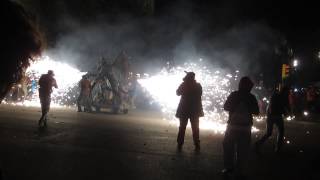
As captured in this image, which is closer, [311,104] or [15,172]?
[15,172]

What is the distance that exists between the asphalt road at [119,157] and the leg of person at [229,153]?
25 centimetres

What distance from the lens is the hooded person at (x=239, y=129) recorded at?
8.73 meters

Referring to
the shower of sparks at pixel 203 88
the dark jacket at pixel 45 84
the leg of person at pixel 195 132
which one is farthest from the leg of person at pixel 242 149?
the shower of sparks at pixel 203 88

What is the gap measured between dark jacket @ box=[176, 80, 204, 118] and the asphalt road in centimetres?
89

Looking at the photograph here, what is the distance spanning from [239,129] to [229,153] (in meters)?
0.51

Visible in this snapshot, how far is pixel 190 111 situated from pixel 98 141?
8.07 ft

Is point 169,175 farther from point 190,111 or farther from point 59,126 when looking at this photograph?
point 59,126

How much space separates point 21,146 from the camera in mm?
10234

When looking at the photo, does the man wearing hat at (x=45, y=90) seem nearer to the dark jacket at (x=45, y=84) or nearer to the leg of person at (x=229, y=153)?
the dark jacket at (x=45, y=84)

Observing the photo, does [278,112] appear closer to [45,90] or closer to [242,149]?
[242,149]

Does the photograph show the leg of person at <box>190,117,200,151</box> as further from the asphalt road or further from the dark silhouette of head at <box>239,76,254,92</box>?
the dark silhouette of head at <box>239,76,254,92</box>

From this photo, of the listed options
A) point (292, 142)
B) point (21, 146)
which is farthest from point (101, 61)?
point (21, 146)

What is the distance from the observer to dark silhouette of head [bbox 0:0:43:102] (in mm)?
2336

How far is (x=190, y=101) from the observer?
1241 centimetres
